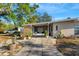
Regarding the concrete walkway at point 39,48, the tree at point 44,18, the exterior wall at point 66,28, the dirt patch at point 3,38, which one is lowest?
the concrete walkway at point 39,48

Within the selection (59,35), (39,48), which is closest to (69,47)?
(59,35)

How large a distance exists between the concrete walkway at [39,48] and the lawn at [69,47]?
0.30ft

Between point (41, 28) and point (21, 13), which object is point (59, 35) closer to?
point (41, 28)

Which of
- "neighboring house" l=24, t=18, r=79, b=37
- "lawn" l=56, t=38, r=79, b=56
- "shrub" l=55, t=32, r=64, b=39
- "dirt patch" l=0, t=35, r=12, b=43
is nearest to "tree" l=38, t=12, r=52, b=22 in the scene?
"neighboring house" l=24, t=18, r=79, b=37

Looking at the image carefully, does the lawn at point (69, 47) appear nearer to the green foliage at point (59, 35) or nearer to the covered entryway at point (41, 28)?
the green foliage at point (59, 35)

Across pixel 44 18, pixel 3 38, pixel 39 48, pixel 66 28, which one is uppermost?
pixel 44 18

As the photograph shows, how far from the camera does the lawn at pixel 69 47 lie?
17.7 feet

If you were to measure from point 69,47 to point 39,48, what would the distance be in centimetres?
55

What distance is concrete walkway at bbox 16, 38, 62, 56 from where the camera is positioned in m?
5.40

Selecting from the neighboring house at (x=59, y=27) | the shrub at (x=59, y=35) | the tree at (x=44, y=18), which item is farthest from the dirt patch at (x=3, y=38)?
the shrub at (x=59, y=35)

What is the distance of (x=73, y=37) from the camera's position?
5387 millimetres

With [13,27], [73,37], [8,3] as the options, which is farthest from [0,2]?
[73,37]

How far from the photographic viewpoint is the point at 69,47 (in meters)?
5.41

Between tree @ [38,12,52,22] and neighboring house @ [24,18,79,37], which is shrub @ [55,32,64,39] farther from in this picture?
tree @ [38,12,52,22]
